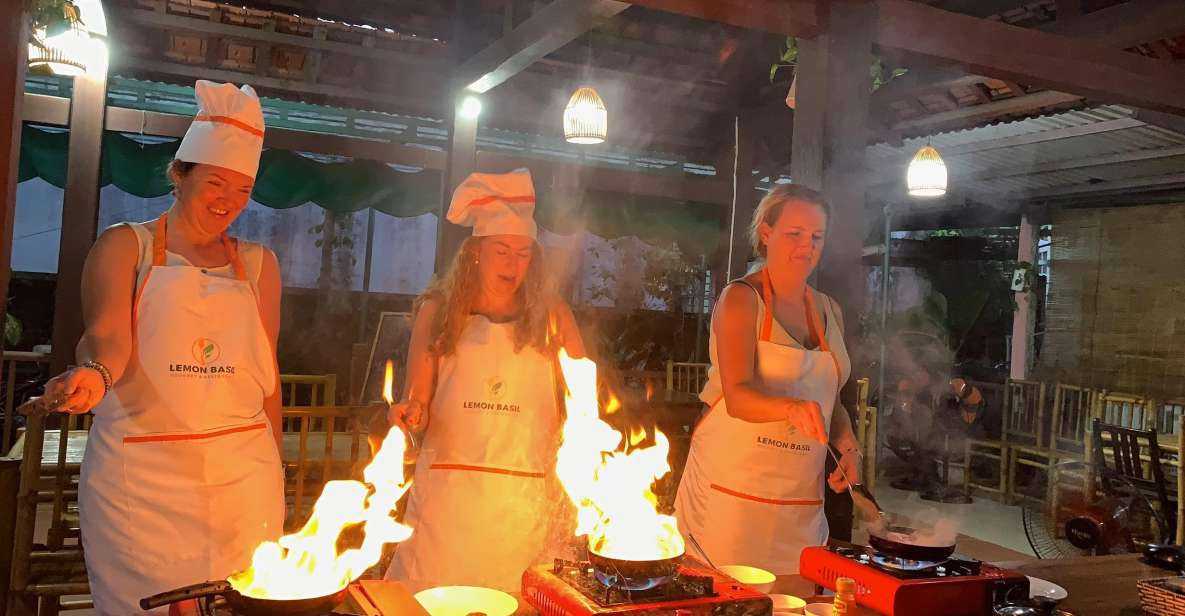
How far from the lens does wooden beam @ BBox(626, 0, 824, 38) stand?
3.22 metres

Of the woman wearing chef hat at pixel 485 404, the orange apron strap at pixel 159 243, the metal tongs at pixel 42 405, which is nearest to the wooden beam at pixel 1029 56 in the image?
the woman wearing chef hat at pixel 485 404

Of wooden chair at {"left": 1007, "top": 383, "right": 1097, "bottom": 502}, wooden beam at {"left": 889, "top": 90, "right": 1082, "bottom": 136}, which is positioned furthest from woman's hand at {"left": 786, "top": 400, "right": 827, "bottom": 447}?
wooden chair at {"left": 1007, "top": 383, "right": 1097, "bottom": 502}

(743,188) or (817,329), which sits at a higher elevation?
(743,188)

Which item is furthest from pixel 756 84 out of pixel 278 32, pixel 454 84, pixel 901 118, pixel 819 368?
pixel 819 368

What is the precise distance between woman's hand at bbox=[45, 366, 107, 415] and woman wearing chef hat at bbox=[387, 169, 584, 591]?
3.21 ft

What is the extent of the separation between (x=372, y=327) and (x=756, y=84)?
5.66m

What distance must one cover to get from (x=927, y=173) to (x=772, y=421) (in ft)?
20.4

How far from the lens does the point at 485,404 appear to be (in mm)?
2867

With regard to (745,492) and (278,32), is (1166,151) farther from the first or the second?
(278,32)

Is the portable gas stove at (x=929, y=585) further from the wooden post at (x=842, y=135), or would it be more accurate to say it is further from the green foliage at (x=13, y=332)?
the green foliage at (x=13, y=332)

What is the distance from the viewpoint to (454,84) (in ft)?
21.9

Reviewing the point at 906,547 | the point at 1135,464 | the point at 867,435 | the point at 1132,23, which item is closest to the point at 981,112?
the point at 1132,23

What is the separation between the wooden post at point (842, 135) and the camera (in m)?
3.35

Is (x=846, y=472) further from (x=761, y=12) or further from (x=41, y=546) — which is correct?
(x=41, y=546)
